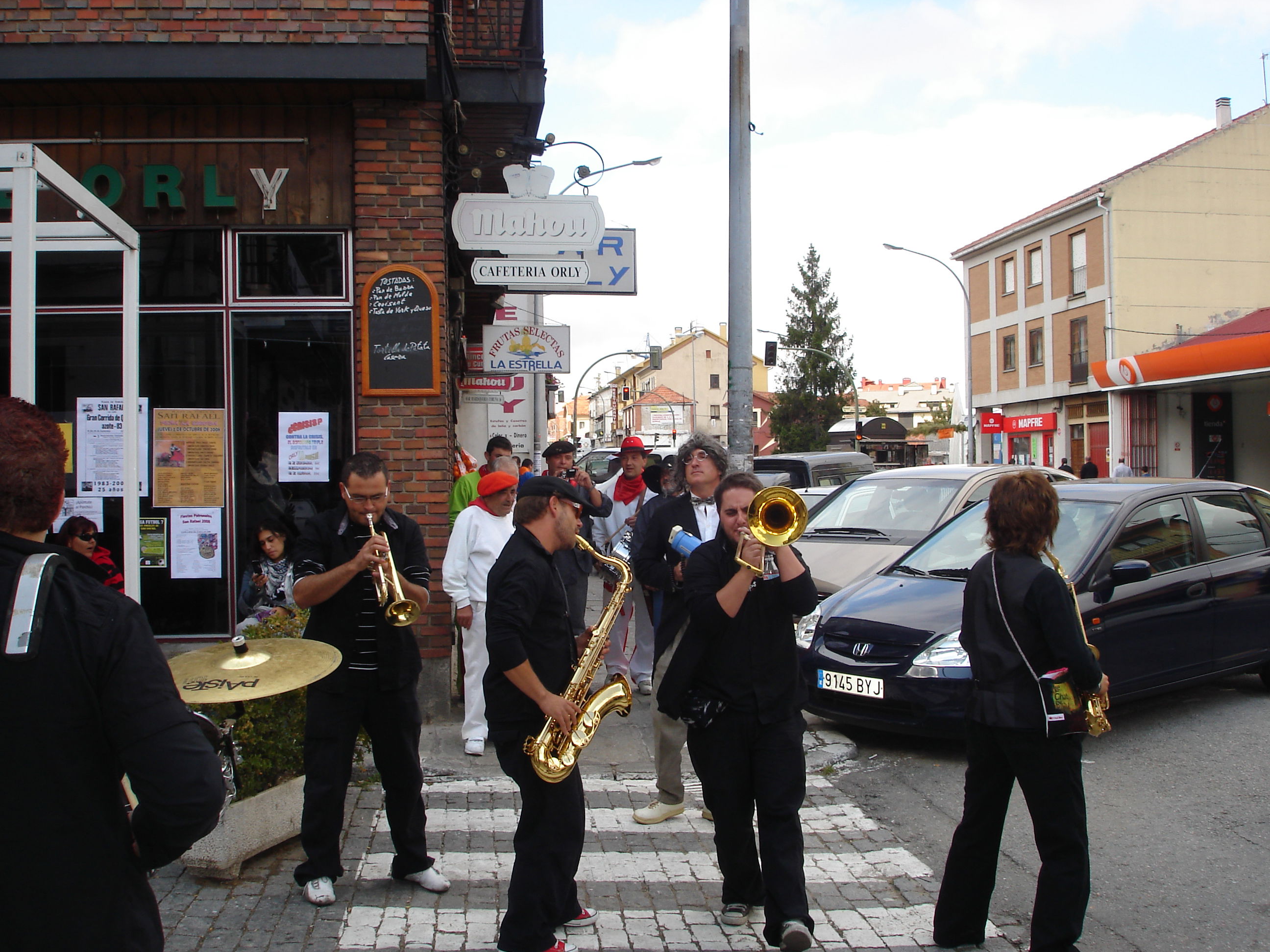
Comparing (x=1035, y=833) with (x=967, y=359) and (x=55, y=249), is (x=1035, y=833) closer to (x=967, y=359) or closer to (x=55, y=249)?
(x=55, y=249)

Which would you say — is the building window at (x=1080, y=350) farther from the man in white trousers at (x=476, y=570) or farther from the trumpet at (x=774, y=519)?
the trumpet at (x=774, y=519)

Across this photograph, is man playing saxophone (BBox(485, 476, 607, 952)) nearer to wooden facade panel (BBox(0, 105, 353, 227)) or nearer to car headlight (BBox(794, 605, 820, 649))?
car headlight (BBox(794, 605, 820, 649))

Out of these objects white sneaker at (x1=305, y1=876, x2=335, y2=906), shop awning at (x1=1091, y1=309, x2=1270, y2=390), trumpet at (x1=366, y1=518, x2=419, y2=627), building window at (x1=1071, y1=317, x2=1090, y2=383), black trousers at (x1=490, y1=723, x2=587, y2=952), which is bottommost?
white sneaker at (x1=305, y1=876, x2=335, y2=906)

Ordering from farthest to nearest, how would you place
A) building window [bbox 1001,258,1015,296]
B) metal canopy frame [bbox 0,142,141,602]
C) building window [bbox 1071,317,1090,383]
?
building window [bbox 1001,258,1015,296] < building window [bbox 1071,317,1090,383] < metal canopy frame [bbox 0,142,141,602]

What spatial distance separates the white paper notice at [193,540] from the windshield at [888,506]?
511 cm

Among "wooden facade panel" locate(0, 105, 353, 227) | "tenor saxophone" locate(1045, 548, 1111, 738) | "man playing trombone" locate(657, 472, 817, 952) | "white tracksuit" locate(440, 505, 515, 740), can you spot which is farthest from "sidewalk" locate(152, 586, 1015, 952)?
"wooden facade panel" locate(0, 105, 353, 227)

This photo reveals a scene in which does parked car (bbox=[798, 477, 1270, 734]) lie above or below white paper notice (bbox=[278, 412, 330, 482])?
below

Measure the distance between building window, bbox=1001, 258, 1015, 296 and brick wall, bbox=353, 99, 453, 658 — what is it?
129ft

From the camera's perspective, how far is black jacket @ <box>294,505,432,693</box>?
4.18 metres

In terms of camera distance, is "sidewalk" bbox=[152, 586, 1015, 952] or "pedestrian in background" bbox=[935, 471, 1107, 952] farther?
"sidewalk" bbox=[152, 586, 1015, 952]

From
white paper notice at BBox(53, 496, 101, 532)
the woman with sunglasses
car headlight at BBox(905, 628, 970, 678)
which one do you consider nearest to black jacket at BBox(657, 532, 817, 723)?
car headlight at BBox(905, 628, 970, 678)

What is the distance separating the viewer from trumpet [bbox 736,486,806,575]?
3627mm

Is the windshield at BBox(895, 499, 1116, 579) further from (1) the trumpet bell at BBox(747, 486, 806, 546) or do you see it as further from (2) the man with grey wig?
(1) the trumpet bell at BBox(747, 486, 806, 546)

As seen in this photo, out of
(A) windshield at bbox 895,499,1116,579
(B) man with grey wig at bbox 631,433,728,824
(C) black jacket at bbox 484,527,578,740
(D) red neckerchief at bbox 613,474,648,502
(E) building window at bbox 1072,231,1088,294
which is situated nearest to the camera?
(C) black jacket at bbox 484,527,578,740
